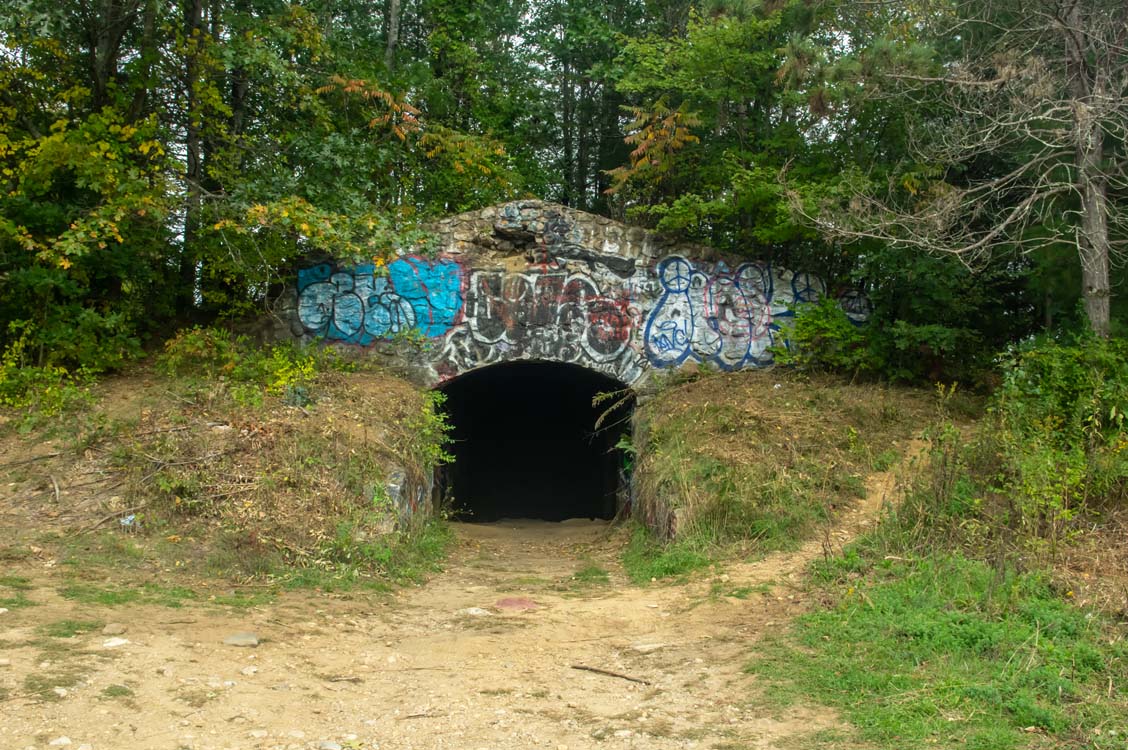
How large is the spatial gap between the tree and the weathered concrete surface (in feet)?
8.55

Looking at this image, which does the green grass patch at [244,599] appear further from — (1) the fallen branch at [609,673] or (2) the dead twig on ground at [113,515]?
(1) the fallen branch at [609,673]

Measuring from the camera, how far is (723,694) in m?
5.62

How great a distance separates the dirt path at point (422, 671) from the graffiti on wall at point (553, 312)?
4981 mm

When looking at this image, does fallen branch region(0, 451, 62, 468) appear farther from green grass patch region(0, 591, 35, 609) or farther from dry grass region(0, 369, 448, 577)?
green grass patch region(0, 591, 35, 609)

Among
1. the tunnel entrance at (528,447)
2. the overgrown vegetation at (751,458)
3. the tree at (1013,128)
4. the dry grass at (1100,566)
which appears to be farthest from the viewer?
the tunnel entrance at (528,447)

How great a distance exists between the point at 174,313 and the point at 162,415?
11.6 ft

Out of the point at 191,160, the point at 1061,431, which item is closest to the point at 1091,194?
the point at 1061,431

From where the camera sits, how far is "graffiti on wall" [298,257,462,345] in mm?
12891

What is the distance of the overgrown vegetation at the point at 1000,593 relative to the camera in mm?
5039

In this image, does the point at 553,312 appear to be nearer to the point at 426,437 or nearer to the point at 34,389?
the point at 426,437

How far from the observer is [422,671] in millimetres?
6098

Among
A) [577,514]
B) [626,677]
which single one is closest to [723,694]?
[626,677]

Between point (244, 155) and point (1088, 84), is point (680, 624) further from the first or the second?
point (244, 155)

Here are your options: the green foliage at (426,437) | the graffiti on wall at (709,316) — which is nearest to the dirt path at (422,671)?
the green foliage at (426,437)
